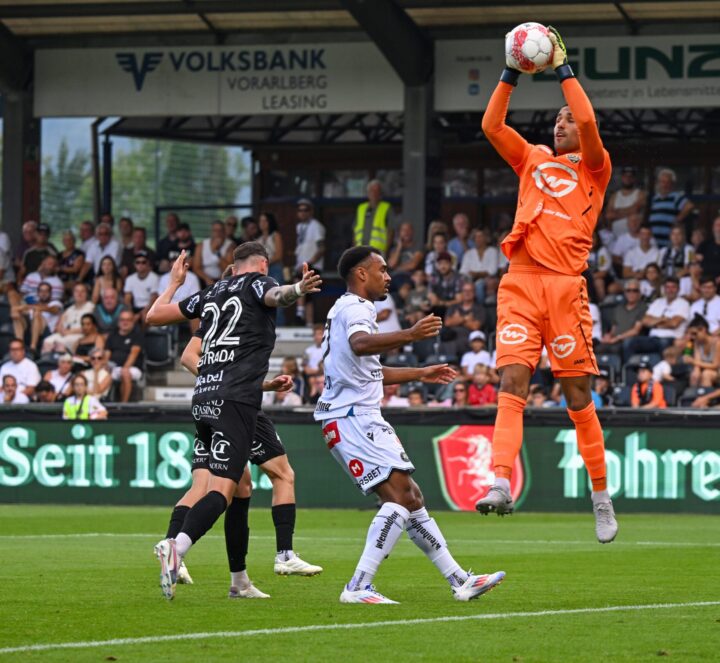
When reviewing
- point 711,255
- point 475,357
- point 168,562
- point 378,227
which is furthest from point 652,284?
point 168,562

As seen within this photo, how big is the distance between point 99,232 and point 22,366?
527cm

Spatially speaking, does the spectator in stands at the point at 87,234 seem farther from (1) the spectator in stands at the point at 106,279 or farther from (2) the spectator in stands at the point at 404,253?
(2) the spectator in stands at the point at 404,253

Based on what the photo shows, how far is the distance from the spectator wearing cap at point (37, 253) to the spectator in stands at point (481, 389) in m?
10.2

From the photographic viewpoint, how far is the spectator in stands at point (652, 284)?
25.0m

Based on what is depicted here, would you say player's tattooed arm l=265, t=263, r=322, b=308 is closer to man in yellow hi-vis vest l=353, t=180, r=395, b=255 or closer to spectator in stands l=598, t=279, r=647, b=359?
spectator in stands l=598, t=279, r=647, b=359

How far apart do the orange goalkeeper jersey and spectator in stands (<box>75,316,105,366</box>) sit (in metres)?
16.8

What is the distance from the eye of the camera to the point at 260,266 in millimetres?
9602

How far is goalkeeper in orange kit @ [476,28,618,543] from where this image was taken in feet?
31.8

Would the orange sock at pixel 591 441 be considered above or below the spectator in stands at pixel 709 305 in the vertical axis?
below

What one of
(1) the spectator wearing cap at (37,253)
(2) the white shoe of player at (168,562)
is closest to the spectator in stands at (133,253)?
(1) the spectator wearing cap at (37,253)

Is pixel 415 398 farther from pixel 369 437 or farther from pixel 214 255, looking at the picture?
pixel 369 437

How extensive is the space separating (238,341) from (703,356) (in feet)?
47.5

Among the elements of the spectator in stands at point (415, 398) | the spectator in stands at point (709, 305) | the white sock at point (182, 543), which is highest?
the spectator in stands at point (709, 305)

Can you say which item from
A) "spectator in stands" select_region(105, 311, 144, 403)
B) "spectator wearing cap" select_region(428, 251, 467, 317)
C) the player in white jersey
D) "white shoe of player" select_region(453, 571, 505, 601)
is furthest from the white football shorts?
"spectator in stands" select_region(105, 311, 144, 403)
